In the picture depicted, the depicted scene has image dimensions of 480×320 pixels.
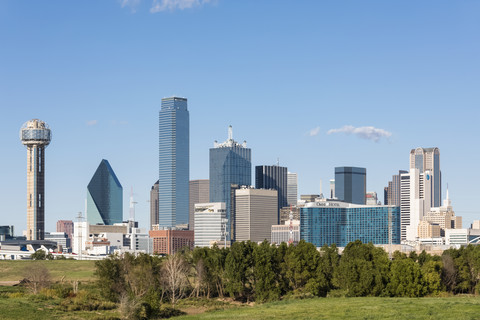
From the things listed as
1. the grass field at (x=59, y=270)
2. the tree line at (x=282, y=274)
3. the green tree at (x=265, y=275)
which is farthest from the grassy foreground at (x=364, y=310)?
the grass field at (x=59, y=270)

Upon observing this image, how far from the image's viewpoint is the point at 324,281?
449ft

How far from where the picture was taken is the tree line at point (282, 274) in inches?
5108

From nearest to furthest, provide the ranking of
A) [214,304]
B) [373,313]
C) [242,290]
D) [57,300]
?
[373,313] → [57,300] → [214,304] → [242,290]

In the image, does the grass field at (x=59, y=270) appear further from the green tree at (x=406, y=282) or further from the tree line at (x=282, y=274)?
the green tree at (x=406, y=282)

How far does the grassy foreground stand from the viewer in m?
93.1

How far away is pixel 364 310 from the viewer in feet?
327

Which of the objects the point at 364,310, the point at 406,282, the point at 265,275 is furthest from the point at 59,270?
the point at 364,310

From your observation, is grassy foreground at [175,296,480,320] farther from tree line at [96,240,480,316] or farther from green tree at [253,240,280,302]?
green tree at [253,240,280,302]

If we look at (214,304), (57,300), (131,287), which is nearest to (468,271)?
(214,304)

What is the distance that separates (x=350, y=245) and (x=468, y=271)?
23.3m

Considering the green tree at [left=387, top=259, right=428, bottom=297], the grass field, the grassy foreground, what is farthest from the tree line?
the grass field

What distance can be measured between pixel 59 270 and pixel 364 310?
84.4m

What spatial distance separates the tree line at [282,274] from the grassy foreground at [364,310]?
49.8 ft

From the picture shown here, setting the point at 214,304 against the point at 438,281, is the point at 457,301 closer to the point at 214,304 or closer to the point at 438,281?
the point at 438,281
